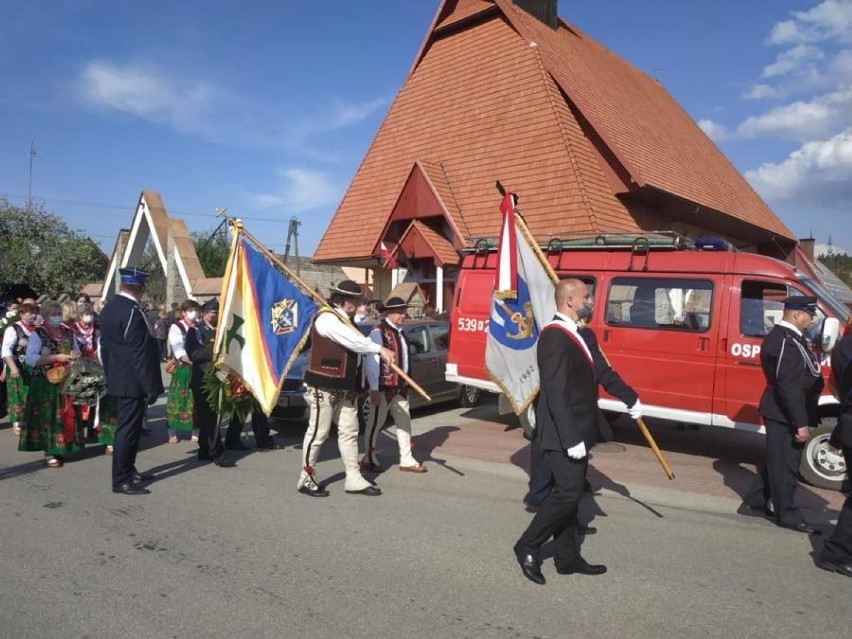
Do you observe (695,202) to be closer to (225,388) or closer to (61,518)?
(225,388)

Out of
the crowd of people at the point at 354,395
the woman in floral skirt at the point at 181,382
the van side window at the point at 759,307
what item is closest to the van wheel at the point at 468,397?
the crowd of people at the point at 354,395

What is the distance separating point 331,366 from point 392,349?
3.82ft

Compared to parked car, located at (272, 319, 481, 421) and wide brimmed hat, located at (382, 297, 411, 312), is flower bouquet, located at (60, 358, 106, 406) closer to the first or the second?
parked car, located at (272, 319, 481, 421)

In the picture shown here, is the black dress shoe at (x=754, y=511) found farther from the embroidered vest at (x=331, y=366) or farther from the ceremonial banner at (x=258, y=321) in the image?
the ceremonial banner at (x=258, y=321)

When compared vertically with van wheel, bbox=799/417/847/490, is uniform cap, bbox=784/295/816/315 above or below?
above

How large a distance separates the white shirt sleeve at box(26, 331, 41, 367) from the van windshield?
8.24 metres

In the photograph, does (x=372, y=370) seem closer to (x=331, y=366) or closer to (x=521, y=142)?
(x=331, y=366)

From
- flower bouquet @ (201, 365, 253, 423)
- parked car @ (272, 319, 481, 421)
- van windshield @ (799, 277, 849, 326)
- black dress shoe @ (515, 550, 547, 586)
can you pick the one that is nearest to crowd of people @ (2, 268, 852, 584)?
black dress shoe @ (515, 550, 547, 586)

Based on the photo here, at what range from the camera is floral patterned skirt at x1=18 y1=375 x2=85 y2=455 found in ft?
22.9

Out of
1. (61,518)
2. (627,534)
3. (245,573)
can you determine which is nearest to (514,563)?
(627,534)

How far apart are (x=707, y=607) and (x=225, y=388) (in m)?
5.09

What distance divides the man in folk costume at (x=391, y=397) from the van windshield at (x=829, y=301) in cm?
430

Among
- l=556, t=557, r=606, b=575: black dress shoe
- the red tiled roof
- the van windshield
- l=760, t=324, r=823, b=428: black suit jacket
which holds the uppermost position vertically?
the red tiled roof

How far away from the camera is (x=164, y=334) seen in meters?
16.1
